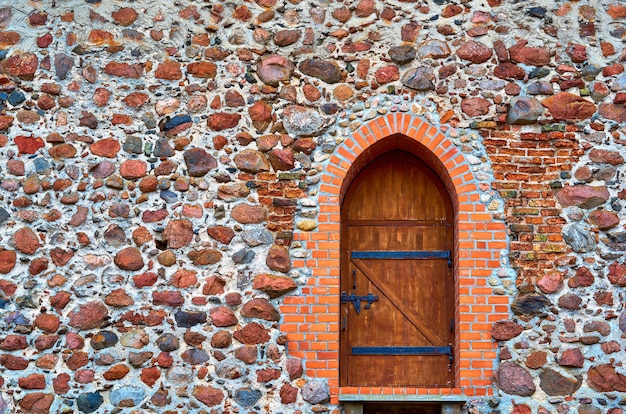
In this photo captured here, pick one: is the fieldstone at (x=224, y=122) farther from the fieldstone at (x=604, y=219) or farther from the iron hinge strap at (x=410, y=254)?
the fieldstone at (x=604, y=219)

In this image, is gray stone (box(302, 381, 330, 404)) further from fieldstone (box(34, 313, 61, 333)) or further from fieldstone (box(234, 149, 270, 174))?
fieldstone (box(34, 313, 61, 333))

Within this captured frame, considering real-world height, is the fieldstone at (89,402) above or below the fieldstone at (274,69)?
below

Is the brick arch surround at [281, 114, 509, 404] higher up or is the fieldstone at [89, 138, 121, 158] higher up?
the fieldstone at [89, 138, 121, 158]

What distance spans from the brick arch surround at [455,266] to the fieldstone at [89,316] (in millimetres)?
1432

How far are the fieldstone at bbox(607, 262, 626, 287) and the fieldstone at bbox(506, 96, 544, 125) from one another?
1321 mm

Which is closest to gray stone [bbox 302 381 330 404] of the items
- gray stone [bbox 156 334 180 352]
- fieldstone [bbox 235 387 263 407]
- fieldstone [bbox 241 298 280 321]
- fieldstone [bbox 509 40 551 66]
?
fieldstone [bbox 235 387 263 407]

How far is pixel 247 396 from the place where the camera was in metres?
6.92

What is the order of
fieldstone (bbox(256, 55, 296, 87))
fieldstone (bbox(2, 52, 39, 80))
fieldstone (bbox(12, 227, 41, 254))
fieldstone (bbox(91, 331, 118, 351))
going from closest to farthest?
fieldstone (bbox(91, 331, 118, 351)) < fieldstone (bbox(12, 227, 41, 254)) < fieldstone (bbox(256, 55, 296, 87)) < fieldstone (bbox(2, 52, 39, 80))

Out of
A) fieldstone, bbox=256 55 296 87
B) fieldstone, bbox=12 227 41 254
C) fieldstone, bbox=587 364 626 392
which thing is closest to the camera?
fieldstone, bbox=587 364 626 392

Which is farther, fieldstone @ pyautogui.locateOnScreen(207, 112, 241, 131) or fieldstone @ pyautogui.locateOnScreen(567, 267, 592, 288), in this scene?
fieldstone @ pyautogui.locateOnScreen(207, 112, 241, 131)

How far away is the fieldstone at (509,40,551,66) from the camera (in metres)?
7.40

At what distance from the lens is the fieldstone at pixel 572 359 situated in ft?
22.5

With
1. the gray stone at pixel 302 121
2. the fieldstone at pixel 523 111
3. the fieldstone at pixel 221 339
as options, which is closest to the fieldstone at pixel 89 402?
the fieldstone at pixel 221 339

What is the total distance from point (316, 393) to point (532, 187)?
93.3 inches
